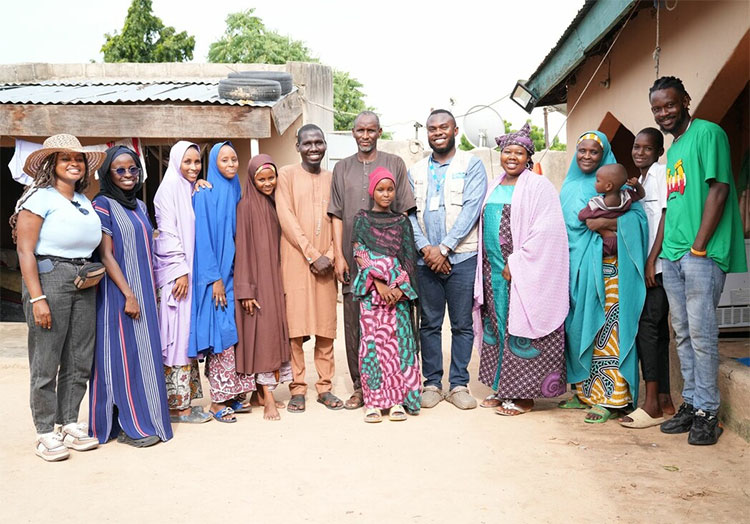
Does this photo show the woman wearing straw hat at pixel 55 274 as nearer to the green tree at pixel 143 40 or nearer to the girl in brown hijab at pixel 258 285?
the girl in brown hijab at pixel 258 285

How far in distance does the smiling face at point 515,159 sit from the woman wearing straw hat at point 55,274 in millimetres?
2597

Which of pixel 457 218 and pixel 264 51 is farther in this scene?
pixel 264 51

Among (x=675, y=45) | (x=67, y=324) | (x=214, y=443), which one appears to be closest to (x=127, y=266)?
(x=67, y=324)

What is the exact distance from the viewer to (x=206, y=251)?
465 cm

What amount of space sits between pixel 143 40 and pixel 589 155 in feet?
78.1

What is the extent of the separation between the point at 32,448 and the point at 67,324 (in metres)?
0.83

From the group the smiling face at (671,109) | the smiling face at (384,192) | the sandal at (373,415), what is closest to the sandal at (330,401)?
the sandal at (373,415)

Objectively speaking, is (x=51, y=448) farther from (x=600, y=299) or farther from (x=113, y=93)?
(x=113, y=93)

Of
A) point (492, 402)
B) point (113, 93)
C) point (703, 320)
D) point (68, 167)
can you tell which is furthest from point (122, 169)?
point (113, 93)

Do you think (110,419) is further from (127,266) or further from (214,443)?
(127,266)

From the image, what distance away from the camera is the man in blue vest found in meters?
4.96

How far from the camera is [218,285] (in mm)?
4684

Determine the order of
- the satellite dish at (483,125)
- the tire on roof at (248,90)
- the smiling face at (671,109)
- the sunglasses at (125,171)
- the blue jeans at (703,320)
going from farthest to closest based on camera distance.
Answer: the satellite dish at (483,125) → the tire on roof at (248,90) → the sunglasses at (125,171) → the smiling face at (671,109) → the blue jeans at (703,320)

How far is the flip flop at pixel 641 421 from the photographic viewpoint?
443 centimetres
